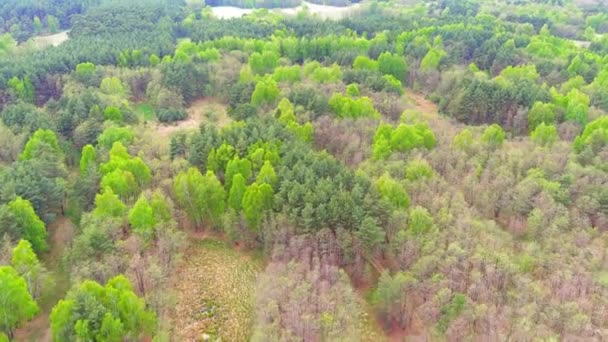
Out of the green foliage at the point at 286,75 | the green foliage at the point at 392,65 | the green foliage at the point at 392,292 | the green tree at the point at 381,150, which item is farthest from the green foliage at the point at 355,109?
the green foliage at the point at 392,292

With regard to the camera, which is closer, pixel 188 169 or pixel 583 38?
pixel 188 169

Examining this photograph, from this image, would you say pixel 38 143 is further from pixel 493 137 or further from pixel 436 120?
pixel 493 137

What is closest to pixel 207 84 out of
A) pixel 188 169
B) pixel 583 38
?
pixel 188 169

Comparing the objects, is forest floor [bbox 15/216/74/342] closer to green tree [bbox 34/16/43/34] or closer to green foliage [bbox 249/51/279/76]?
green foliage [bbox 249/51/279/76]

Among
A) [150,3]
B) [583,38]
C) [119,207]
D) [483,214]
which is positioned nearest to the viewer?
[119,207]

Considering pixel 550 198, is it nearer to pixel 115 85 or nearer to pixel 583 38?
pixel 115 85

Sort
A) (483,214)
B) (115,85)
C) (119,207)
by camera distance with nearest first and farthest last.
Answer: (119,207)
(483,214)
(115,85)
